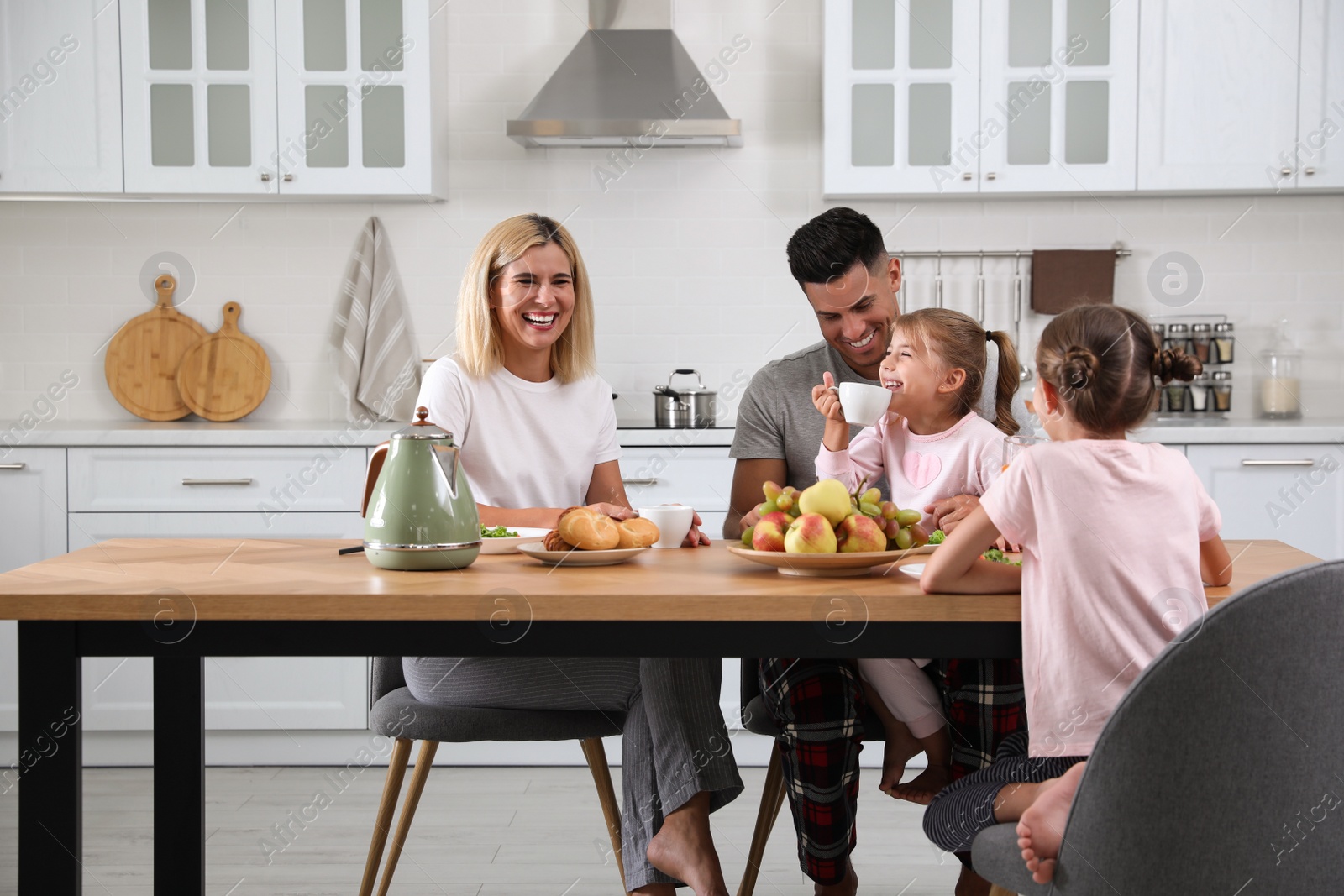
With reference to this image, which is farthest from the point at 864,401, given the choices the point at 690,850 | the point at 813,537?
the point at 690,850

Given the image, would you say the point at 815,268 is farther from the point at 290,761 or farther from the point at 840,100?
the point at 290,761

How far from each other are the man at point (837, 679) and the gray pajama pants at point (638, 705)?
15 cm

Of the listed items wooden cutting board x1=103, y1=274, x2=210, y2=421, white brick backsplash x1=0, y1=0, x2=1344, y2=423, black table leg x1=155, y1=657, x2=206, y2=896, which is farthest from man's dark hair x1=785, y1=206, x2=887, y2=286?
wooden cutting board x1=103, y1=274, x2=210, y2=421

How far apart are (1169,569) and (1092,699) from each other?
0.56 feet

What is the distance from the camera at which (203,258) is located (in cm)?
379

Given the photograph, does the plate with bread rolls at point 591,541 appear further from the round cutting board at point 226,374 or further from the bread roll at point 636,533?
the round cutting board at point 226,374

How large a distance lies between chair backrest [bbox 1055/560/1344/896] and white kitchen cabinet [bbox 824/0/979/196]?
252 centimetres

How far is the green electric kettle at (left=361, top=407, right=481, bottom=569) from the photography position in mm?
1514

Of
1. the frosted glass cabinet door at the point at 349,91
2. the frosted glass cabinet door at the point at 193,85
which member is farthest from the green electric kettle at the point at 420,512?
the frosted glass cabinet door at the point at 193,85

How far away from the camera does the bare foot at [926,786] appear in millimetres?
1790

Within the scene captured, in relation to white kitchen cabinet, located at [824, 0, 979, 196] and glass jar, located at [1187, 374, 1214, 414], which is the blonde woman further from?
glass jar, located at [1187, 374, 1214, 414]

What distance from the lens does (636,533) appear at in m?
1.58

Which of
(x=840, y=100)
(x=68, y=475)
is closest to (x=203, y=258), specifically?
(x=68, y=475)

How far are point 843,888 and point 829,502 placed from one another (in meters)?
0.74
